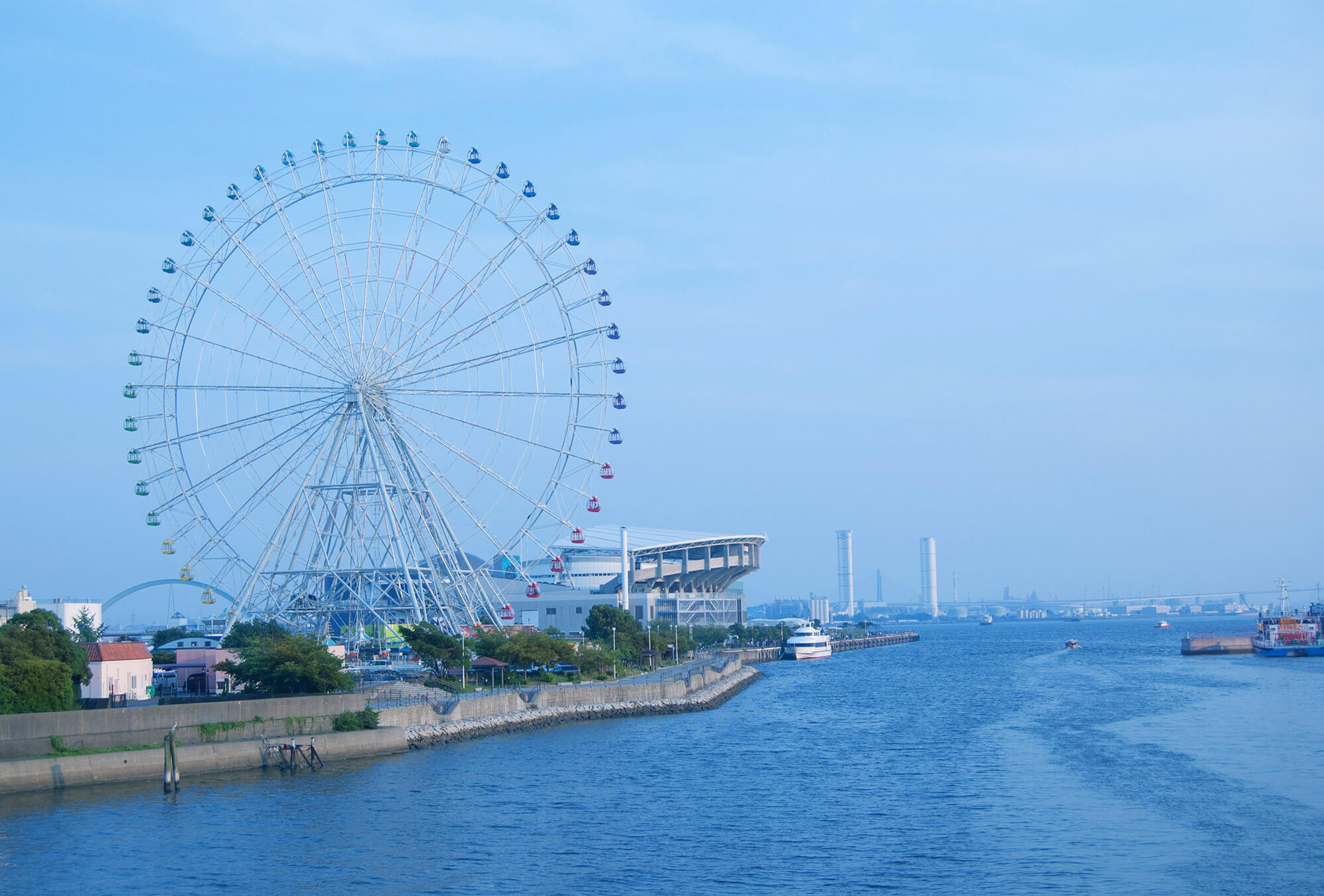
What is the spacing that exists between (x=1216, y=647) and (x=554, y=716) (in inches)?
3150

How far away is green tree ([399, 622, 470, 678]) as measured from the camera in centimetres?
5788

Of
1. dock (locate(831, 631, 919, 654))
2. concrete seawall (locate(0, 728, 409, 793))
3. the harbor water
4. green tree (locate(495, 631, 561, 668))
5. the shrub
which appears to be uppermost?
green tree (locate(495, 631, 561, 668))

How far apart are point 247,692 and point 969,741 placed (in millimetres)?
28067

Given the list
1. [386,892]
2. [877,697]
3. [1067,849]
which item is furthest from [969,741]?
[386,892]

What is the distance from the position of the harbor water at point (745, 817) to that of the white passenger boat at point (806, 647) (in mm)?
75236

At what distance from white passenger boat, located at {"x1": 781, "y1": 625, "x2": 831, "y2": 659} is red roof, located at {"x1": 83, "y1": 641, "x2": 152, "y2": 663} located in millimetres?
89013

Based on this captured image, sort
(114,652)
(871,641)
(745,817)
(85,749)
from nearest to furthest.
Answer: (745,817), (85,749), (114,652), (871,641)

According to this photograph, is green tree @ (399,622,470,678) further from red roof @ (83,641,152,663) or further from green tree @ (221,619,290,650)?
red roof @ (83,641,152,663)

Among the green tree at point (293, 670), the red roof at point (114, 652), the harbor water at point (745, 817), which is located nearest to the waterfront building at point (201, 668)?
the red roof at point (114, 652)

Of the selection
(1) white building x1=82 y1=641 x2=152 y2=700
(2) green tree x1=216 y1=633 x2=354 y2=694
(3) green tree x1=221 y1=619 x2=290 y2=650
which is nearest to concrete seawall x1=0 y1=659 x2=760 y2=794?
(2) green tree x1=216 y1=633 x2=354 y2=694

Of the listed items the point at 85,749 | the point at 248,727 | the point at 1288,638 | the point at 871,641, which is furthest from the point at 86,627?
the point at 871,641

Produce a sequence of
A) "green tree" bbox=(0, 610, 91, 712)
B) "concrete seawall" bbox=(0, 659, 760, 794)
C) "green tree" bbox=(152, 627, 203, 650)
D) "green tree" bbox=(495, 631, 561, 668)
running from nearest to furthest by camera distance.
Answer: "concrete seawall" bbox=(0, 659, 760, 794), "green tree" bbox=(0, 610, 91, 712), "green tree" bbox=(495, 631, 561, 668), "green tree" bbox=(152, 627, 203, 650)

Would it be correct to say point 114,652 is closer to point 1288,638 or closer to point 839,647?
point 1288,638

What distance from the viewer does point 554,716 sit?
54.7 metres
